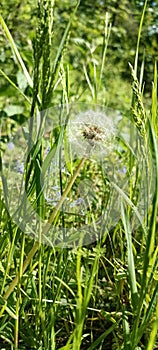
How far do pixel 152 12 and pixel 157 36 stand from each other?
1.37 metres

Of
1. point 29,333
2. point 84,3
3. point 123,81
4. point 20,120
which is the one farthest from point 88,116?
point 123,81

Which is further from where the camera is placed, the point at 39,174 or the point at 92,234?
the point at 92,234

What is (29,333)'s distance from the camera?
0.62 meters

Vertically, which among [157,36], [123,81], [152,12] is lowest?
[123,81]

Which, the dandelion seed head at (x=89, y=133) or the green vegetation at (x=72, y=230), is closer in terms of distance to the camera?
the green vegetation at (x=72, y=230)

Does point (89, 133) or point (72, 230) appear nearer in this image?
point (89, 133)

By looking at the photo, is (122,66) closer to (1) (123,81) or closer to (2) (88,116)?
(1) (123,81)

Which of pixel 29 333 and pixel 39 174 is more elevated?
pixel 39 174

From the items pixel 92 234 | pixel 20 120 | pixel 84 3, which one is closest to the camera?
pixel 92 234

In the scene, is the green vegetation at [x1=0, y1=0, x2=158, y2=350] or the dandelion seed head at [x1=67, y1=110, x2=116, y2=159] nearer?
the green vegetation at [x1=0, y1=0, x2=158, y2=350]

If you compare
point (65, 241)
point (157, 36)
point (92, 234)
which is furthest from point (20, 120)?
point (157, 36)

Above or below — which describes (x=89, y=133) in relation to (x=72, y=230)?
above

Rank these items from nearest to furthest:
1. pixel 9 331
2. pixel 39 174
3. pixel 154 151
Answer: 1. pixel 154 151
2. pixel 39 174
3. pixel 9 331

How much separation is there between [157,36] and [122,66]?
32.3 inches
